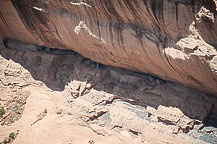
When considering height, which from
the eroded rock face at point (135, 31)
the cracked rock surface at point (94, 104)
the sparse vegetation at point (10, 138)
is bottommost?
the sparse vegetation at point (10, 138)

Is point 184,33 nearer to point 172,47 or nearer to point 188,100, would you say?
point 172,47

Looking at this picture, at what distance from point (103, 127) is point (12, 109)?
12.2 feet

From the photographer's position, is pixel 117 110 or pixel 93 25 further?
pixel 117 110

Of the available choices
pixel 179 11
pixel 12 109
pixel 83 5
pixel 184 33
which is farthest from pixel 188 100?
pixel 12 109

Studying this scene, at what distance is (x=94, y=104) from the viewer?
34.2 feet

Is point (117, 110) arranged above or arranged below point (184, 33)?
below

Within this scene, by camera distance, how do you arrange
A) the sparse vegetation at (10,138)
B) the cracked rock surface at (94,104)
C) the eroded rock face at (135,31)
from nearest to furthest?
the eroded rock face at (135,31), the cracked rock surface at (94,104), the sparse vegetation at (10,138)

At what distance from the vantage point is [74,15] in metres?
9.65

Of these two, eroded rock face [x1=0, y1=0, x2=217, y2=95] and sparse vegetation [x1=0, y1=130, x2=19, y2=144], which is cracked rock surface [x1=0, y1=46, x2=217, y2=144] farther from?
eroded rock face [x1=0, y1=0, x2=217, y2=95]

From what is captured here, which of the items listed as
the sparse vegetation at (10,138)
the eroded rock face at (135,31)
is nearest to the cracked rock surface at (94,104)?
the sparse vegetation at (10,138)

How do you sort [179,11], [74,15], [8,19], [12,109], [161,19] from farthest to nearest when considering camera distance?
[8,19], [12,109], [74,15], [161,19], [179,11]

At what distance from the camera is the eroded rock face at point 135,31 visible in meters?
7.08

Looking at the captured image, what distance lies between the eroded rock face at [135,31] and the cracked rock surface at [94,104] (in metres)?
0.54

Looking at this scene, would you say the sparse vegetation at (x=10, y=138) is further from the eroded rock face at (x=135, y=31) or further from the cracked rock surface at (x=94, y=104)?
Answer: the eroded rock face at (x=135, y=31)
